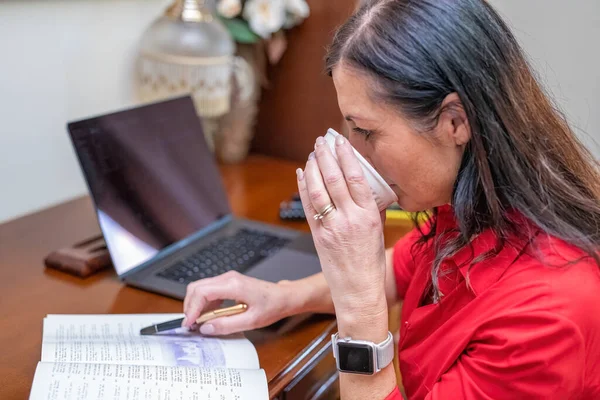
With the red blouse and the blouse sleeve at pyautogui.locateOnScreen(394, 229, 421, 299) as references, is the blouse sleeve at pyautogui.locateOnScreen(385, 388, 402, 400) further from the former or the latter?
the blouse sleeve at pyautogui.locateOnScreen(394, 229, 421, 299)

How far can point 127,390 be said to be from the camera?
29.4 inches

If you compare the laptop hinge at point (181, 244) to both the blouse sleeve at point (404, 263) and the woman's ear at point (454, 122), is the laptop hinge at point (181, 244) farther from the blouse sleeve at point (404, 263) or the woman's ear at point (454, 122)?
the woman's ear at point (454, 122)

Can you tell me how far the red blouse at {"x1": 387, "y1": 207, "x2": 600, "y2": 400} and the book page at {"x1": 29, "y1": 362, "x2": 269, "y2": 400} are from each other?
0.20 m

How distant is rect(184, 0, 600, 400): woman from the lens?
28.5 inches

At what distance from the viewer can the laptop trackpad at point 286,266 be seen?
1112mm

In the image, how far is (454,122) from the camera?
0.78 m

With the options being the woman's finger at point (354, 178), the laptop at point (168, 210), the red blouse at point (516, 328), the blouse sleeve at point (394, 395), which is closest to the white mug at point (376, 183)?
Result: the woman's finger at point (354, 178)

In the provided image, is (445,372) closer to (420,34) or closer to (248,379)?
(248,379)

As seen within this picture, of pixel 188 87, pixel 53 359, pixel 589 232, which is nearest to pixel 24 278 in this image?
pixel 53 359

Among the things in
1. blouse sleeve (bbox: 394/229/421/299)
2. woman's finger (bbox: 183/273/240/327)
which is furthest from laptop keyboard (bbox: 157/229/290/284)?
blouse sleeve (bbox: 394/229/421/299)

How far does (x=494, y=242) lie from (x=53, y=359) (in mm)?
584

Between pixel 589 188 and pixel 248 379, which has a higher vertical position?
pixel 589 188

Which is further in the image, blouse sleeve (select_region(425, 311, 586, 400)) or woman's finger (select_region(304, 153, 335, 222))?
woman's finger (select_region(304, 153, 335, 222))

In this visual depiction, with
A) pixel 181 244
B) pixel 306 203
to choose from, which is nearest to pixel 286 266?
pixel 181 244
